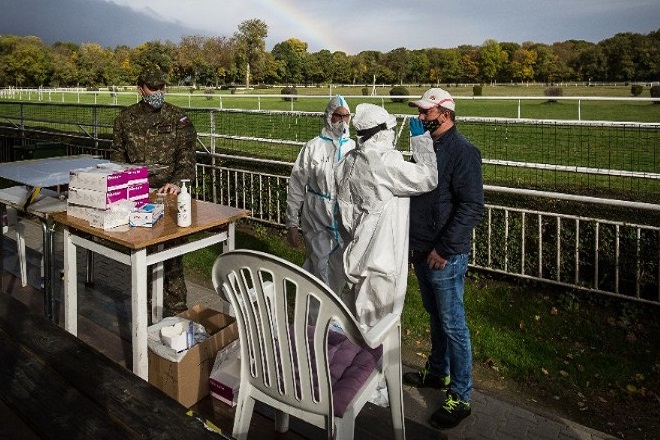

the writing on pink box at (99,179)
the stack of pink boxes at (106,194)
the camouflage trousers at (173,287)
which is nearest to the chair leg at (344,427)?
the stack of pink boxes at (106,194)

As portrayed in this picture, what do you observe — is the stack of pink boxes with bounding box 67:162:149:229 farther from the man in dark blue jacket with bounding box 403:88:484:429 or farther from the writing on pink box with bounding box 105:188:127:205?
the man in dark blue jacket with bounding box 403:88:484:429

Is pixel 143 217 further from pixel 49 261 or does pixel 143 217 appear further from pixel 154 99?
pixel 154 99

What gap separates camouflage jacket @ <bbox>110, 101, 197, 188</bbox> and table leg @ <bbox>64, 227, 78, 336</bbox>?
1221mm

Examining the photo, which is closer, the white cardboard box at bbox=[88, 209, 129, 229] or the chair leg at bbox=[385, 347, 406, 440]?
the chair leg at bbox=[385, 347, 406, 440]

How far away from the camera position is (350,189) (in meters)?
3.23

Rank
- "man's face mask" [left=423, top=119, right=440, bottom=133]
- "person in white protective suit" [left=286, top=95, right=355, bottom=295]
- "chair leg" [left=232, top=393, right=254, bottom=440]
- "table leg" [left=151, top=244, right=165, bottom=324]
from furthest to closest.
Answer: "person in white protective suit" [left=286, top=95, right=355, bottom=295], "table leg" [left=151, top=244, right=165, bottom=324], "man's face mask" [left=423, top=119, right=440, bottom=133], "chair leg" [left=232, top=393, right=254, bottom=440]

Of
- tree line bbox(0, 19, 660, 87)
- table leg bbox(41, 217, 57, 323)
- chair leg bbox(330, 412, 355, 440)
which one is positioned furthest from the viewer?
tree line bbox(0, 19, 660, 87)

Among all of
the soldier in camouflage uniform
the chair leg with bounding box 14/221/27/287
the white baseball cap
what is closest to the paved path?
the white baseball cap

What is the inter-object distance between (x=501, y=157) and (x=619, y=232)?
7.04 metres

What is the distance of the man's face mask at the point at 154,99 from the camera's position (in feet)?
14.1

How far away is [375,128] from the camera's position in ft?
10.3

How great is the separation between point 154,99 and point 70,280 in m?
1.68

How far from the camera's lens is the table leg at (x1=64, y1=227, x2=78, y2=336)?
322 centimetres

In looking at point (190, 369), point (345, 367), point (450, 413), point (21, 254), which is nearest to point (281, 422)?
point (345, 367)
